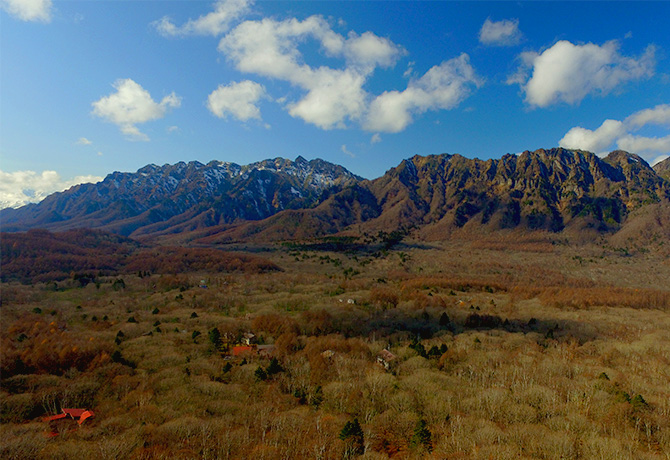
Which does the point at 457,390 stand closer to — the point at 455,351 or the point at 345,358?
the point at 455,351

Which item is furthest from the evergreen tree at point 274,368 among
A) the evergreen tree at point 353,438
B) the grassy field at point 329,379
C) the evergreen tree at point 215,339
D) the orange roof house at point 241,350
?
the evergreen tree at point 353,438

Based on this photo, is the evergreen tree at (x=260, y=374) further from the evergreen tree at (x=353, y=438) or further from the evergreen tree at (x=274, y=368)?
the evergreen tree at (x=353, y=438)

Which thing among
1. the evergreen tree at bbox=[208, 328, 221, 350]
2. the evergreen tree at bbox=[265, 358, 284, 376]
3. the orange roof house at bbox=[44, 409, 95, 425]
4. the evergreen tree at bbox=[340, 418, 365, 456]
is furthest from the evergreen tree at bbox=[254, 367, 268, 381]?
the orange roof house at bbox=[44, 409, 95, 425]

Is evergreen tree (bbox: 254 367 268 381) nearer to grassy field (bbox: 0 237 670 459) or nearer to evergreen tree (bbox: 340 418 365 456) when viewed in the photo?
grassy field (bbox: 0 237 670 459)

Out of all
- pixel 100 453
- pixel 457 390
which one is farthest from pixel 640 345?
pixel 100 453

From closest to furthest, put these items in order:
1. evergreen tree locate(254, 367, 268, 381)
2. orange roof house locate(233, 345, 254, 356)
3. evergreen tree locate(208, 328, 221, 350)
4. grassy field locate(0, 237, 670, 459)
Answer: grassy field locate(0, 237, 670, 459)
evergreen tree locate(254, 367, 268, 381)
orange roof house locate(233, 345, 254, 356)
evergreen tree locate(208, 328, 221, 350)

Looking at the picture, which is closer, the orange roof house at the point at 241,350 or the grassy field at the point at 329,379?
the grassy field at the point at 329,379

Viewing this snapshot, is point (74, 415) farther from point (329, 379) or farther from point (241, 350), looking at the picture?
point (329, 379)

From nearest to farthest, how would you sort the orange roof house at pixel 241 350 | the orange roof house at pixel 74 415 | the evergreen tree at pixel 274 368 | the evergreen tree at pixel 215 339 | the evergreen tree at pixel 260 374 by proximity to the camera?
the orange roof house at pixel 74 415
the evergreen tree at pixel 260 374
the evergreen tree at pixel 274 368
the orange roof house at pixel 241 350
the evergreen tree at pixel 215 339
